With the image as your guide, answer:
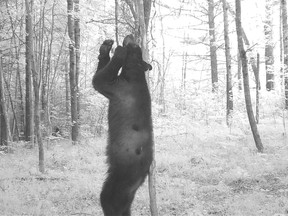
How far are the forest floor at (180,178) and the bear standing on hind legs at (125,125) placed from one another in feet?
12.0

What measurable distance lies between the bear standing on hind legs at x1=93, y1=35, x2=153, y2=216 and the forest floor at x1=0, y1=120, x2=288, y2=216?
3655 millimetres

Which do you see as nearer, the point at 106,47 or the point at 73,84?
the point at 106,47

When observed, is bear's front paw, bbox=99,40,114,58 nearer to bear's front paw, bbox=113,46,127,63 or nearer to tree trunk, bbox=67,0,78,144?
bear's front paw, bbox=113,46,127,63

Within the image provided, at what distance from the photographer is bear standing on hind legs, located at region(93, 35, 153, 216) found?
11.3 feet

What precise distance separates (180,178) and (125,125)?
5.95 m

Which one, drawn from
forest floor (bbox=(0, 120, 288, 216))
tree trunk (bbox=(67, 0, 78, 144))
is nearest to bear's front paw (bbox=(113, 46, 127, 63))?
forest floor (bbox=(0, 120, 288, 216))

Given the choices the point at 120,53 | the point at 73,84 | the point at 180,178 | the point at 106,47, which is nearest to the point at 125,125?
the point at 120,53

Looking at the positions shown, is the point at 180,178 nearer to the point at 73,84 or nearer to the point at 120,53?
the point at 120,53

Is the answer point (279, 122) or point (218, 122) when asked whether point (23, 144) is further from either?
point (279, 122)

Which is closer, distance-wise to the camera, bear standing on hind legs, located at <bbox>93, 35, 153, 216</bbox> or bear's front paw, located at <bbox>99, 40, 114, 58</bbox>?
bear standing on hind legs, located at <bbox>93, 35, 153, 216</bbox>

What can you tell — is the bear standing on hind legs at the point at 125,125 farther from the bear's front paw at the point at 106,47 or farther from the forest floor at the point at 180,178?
the forest floor at the point at 180,178

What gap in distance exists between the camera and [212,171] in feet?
31.5

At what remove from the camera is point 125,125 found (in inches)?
142

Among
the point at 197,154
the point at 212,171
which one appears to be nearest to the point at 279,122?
the point at 197,154
